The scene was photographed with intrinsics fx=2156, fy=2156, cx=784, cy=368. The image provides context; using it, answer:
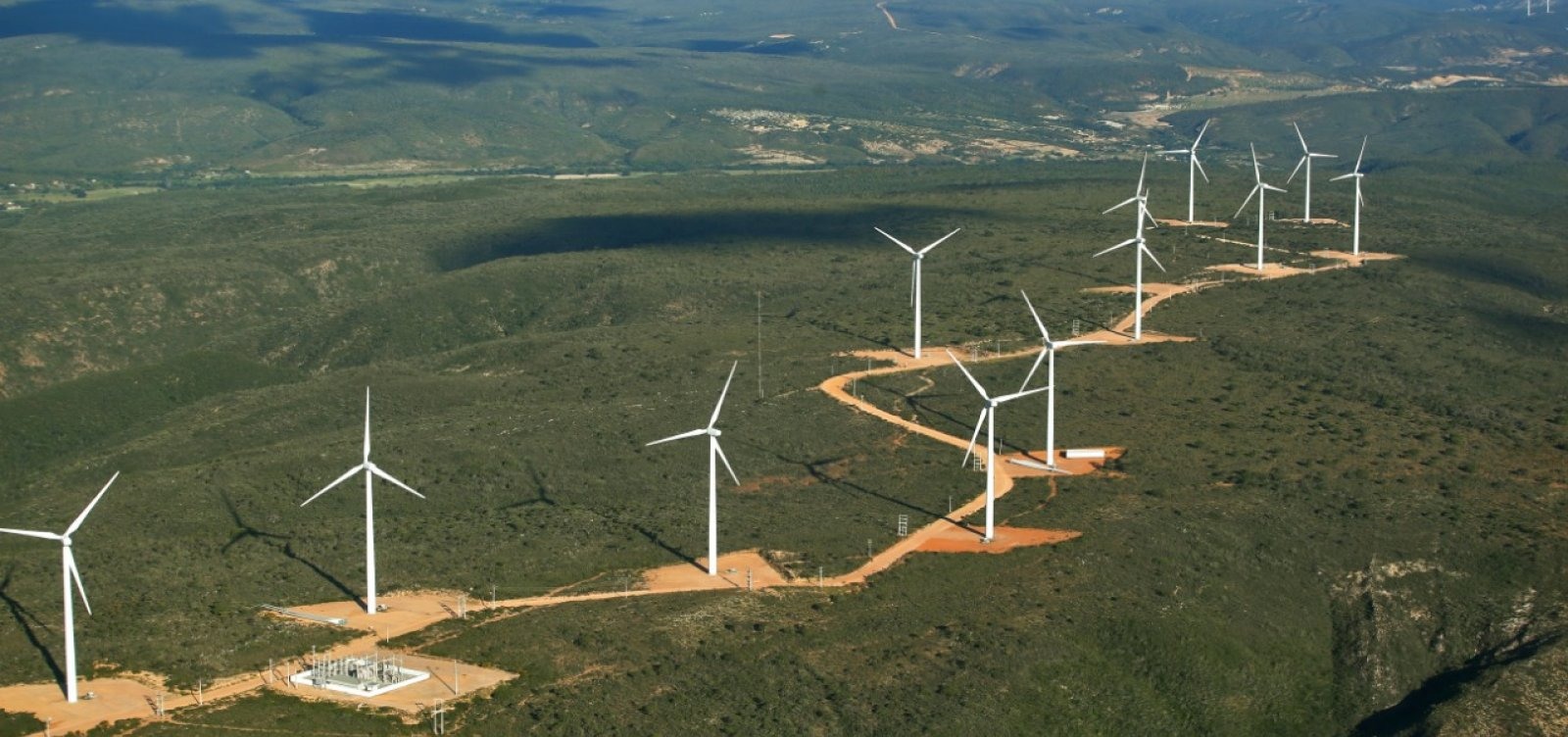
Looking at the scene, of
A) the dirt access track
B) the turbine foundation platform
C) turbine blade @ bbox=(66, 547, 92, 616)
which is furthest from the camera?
turbine blade @ bbox=(66, 547, 92, 616)

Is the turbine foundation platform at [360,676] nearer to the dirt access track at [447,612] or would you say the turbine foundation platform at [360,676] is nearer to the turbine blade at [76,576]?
the dirt access track at [447,612]

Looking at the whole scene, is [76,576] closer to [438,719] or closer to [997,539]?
[438,719]

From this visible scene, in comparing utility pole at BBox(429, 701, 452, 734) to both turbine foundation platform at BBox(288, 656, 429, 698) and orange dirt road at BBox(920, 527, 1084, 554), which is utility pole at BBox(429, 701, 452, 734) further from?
orange dirt road at BBox(920, 527, 1084, 554)

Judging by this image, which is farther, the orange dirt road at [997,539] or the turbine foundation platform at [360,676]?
the orange dirt road at [997,539]

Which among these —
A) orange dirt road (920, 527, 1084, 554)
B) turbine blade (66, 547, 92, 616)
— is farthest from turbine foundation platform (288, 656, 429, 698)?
orange dirt road (920, 527, 1084, 554)

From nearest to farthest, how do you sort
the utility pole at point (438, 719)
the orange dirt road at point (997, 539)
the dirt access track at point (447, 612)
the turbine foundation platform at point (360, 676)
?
the utility pole at point (438, 719)
the dirt access track at point (447, 612)
the turbine foundation platform at point (360, 676)
the orange dirt road at point (997, 539)

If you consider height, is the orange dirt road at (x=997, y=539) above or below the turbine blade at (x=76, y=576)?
below

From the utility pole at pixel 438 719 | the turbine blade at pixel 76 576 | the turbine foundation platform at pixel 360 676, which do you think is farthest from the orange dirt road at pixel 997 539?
the turbine blade at pixel 76 576

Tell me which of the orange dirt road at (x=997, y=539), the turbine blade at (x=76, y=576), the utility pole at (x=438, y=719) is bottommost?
the orange dirt road at (x=997, y=539)

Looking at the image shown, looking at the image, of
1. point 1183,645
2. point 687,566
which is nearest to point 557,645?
point 687,566
